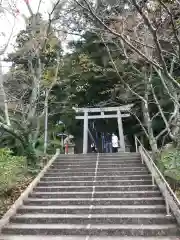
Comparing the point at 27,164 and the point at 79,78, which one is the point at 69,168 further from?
the point at 79,78

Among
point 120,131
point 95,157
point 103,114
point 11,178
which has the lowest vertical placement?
point 11,178

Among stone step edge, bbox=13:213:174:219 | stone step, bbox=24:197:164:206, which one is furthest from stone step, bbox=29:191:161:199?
stone step edge, bbox=13:213:174:219

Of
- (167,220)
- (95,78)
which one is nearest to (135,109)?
(95,78)

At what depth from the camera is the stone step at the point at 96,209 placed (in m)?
8.34

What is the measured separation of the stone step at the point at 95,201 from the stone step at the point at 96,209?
0.26 meters

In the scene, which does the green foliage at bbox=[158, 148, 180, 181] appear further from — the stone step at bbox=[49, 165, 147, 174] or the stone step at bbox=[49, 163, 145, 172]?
the stone step at bbox=[49, 163, 145, 172]

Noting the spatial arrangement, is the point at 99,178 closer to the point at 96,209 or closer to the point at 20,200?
the point at 96,209

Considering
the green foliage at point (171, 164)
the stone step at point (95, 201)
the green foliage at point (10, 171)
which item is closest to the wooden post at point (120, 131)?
the green foliage at point (171, 164)

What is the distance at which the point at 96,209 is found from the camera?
8531mm

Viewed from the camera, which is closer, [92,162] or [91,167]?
[91,167]

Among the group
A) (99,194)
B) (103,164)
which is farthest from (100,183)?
(103,164)

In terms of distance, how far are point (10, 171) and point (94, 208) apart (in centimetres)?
299

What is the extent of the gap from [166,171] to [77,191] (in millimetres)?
3013

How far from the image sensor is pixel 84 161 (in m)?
13.6
